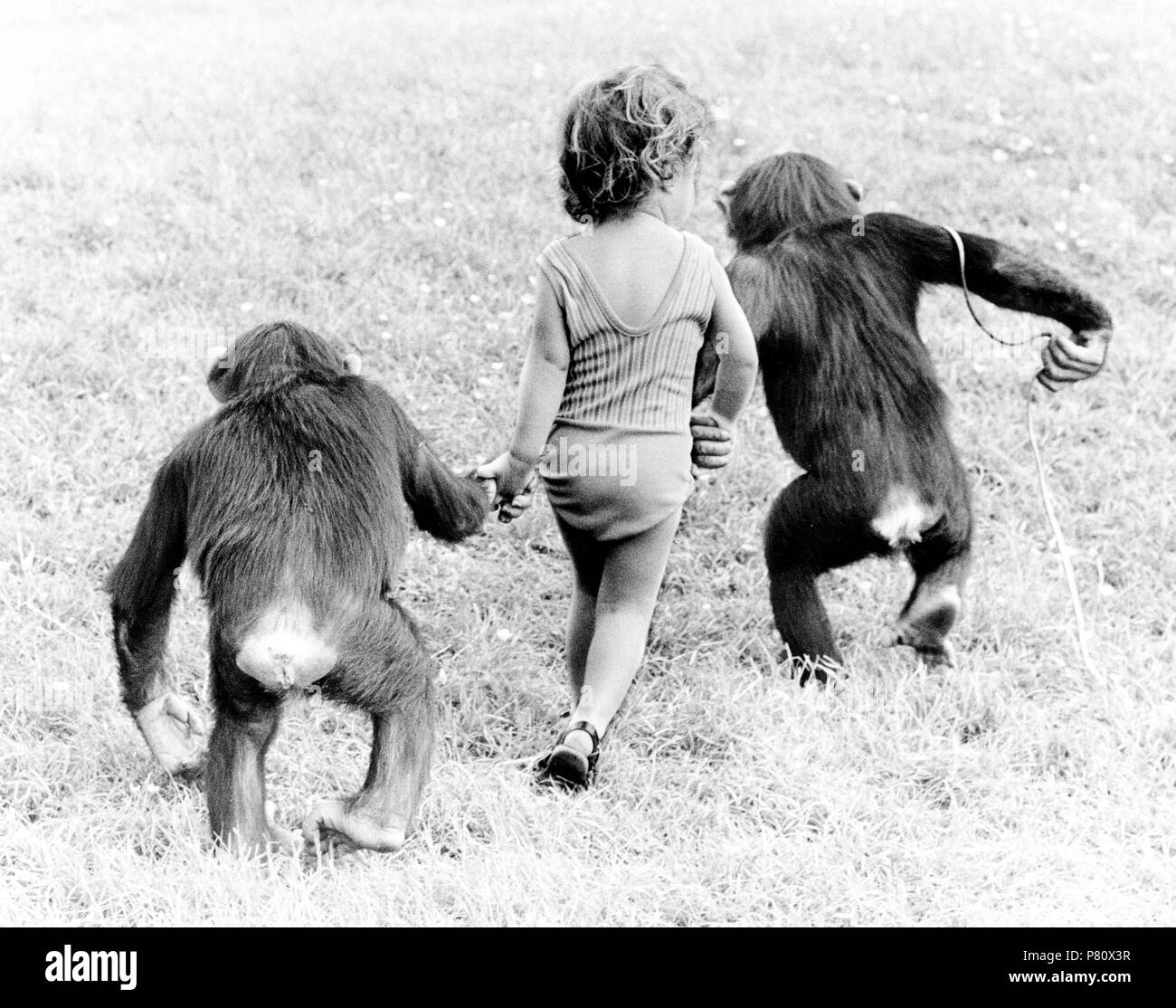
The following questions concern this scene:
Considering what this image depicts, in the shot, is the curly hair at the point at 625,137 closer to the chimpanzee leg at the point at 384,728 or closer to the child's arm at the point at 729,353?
the child's arm at the point at 729,353

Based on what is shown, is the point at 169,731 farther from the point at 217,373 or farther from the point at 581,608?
the point at 581,608

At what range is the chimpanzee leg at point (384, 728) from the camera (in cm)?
306

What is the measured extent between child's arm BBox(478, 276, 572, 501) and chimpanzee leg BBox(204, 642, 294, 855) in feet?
2.82

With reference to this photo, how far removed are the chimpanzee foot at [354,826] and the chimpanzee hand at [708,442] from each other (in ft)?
3.97

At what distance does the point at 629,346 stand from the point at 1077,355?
1.35 metres

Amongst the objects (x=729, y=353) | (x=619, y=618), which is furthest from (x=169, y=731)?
(x=729, y=353)

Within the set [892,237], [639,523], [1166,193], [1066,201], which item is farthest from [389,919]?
[1166,193]

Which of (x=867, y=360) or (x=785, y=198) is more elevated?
(x=785, y=198)

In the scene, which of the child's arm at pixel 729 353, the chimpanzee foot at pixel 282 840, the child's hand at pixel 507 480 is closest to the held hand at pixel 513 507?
the child's hand at pixel 507 480

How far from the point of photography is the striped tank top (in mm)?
3242

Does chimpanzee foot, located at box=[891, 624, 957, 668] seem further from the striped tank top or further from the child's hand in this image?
the child's hand

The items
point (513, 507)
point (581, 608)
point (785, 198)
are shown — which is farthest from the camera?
point (785, 198)

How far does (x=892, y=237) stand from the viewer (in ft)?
12.5

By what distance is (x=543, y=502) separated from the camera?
496 centimetres
